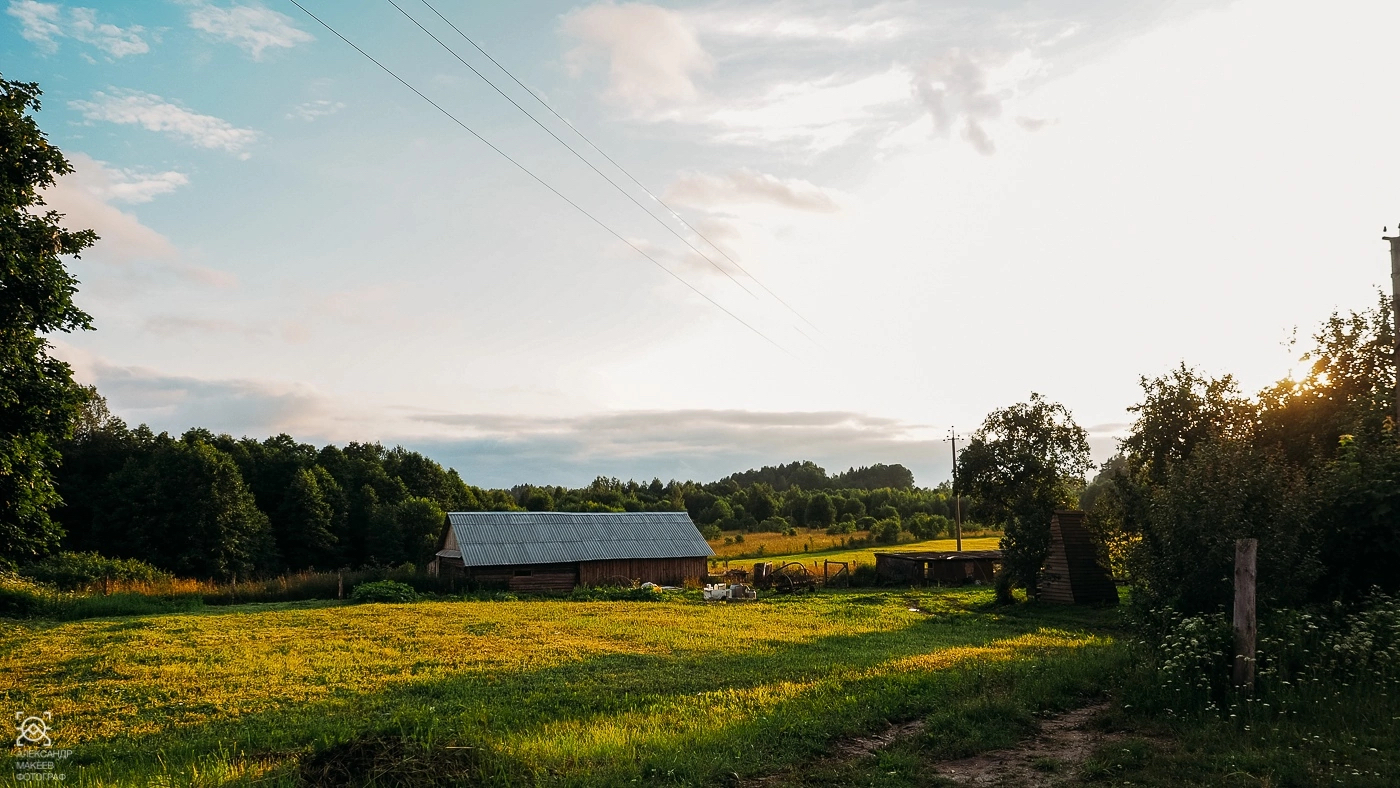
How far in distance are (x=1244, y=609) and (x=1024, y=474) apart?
2104 centimetres

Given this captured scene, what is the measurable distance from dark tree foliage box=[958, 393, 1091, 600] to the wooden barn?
1883 centimetres

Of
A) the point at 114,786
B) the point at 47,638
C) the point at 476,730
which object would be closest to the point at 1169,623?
the point at 476,730

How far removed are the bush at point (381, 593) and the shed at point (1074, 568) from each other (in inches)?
1078

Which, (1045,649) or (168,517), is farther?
(168,517)

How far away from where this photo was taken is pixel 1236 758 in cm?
840

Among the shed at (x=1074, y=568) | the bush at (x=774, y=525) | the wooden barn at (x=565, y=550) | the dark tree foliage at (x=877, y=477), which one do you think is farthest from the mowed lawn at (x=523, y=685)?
the dark tree foliage at (x=877, y=477)

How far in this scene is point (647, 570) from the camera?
141 ft

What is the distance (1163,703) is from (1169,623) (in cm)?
269

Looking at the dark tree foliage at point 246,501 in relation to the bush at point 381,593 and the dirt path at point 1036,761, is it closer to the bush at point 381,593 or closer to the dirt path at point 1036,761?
the bush at point 381,593

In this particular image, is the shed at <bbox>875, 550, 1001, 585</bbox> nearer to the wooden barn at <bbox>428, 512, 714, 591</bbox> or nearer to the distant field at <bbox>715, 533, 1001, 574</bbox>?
the distant field at <bbox>715, 533, 1001, 574</bbox>

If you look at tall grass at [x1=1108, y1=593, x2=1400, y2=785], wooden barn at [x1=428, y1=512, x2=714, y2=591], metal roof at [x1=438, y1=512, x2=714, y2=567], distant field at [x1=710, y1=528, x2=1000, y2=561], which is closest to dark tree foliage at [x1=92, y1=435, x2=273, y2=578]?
wooden barn at [x1=428, y1=512, x2=714, y2=591]

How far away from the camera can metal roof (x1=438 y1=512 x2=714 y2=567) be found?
1582 inches

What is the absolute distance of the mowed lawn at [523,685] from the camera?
910cm

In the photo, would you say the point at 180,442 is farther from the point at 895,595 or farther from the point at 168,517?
the point at 895,595
